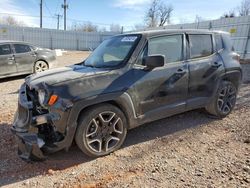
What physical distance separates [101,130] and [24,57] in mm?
7165

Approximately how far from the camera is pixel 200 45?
4.46 metres

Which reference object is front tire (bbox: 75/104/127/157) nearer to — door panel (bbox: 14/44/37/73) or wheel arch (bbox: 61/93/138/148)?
wheel arch (bbox: 61/93/138/148)

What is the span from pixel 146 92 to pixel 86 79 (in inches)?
38.4

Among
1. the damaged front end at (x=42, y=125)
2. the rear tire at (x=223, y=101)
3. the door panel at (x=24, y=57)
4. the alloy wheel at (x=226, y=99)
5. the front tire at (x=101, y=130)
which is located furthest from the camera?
the door panel at (x=24, y=57)

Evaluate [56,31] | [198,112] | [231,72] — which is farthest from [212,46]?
[56,31]

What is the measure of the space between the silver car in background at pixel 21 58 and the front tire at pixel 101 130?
6.81 meters

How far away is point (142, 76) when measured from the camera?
11.9 ft

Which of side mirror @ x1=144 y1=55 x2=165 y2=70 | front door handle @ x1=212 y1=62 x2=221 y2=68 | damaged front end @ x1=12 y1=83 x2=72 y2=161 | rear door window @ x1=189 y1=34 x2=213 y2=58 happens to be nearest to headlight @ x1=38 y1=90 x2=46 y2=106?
damaged front end @ x1=12 y1=83 x2=72 y2=161

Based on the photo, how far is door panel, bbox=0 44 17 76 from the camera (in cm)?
865

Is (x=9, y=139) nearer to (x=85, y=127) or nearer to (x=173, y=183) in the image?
(x=85, y=127)

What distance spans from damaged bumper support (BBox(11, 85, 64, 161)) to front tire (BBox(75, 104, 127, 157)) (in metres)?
0.42

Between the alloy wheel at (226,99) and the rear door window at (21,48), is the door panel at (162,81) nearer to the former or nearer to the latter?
the alloy wheel at (226,99)

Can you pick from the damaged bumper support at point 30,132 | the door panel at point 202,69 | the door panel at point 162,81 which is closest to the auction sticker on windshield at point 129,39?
the door panel at point 162,81

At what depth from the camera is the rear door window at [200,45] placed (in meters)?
4.32
